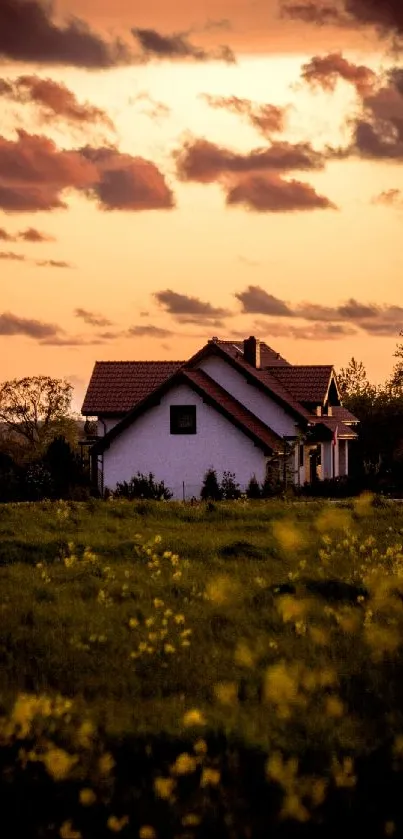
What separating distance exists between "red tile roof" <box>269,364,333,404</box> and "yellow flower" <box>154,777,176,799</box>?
175ft

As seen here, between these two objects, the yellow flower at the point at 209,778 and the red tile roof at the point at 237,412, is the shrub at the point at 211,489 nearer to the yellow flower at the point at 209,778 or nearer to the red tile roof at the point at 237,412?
the red tile roof at the point at 237,412

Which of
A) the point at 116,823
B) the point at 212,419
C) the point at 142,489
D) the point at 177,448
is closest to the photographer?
the point at 116,823

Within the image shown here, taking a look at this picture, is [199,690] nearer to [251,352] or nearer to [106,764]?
[106,764]

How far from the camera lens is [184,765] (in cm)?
962

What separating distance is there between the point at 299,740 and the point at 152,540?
1168cm

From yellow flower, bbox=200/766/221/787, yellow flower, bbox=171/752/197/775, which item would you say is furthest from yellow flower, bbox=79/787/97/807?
yellow flower, bbox=200/766/221/787

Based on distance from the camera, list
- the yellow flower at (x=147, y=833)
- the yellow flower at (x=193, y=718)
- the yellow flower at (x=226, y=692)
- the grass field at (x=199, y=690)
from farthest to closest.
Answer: the yellow flower at (x=226, y=692), the yellow flower at (x=193, y=718), the grass field at (x=199, y=690), the yellow flower at (x=147, y=833)

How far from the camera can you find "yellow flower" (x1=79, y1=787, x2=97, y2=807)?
30.1ft

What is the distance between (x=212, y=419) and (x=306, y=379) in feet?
33.8

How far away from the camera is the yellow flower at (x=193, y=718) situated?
10.1 metres

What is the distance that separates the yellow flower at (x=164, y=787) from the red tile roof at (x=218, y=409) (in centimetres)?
4415

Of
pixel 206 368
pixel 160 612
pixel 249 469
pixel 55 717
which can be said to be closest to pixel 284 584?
A: pixel 160 612

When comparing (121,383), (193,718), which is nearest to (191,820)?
(193,718)

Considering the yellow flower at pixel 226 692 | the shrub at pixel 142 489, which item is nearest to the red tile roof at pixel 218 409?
the shrub at pixel 142 489
